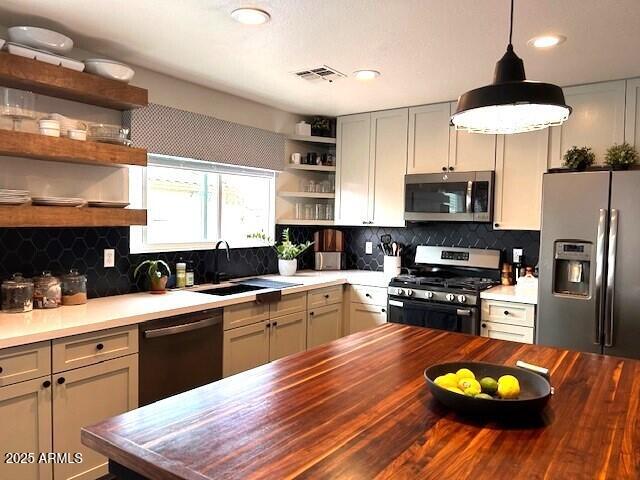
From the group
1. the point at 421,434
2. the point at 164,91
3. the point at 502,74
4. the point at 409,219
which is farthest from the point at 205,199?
the point at 421,434

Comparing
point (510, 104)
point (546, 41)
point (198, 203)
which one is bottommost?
point (198, 203)

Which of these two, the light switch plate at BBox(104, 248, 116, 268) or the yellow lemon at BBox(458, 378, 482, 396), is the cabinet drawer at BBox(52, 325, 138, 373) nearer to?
the light switch plate at BBox(104, 248, 116, 268)

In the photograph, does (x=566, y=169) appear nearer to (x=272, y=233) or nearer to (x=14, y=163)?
(x=272, y=233)

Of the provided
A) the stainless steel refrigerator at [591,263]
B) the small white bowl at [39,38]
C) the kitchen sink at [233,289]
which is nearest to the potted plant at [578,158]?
the stainless steel refrigerator at [591,263]

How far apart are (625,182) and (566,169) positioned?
0.37m

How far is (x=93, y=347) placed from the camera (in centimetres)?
229

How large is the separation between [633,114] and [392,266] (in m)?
2.12

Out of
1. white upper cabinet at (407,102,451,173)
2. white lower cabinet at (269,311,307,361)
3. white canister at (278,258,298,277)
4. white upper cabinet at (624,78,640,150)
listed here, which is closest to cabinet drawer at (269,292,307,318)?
white lower cabinet at (269,311,307,361)

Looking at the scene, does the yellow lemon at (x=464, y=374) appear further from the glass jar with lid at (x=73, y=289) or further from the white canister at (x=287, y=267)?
the white canister at (x=287, y=267)

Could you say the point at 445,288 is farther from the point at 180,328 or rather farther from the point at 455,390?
the point at 455,390

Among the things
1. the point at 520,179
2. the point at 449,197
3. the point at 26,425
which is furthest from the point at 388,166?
the point at 26,425

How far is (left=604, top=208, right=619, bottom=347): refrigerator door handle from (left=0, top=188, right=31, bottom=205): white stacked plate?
3.23 metres

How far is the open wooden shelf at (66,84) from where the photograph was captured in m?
2.27

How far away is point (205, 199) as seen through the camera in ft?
12.3
